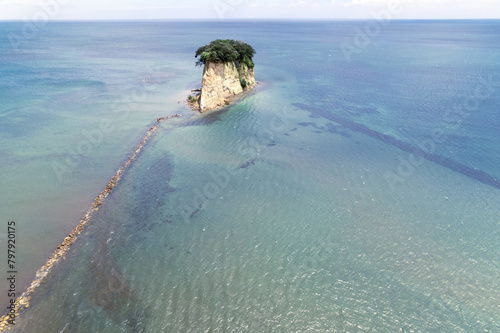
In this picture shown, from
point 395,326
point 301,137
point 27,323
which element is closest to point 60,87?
point 301,137

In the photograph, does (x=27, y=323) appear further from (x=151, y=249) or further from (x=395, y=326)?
(x=395, y=326)

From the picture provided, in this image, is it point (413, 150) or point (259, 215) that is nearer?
point (259, 215)

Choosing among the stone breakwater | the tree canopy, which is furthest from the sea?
the tree canopy

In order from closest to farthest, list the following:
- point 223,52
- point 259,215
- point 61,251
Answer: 1. point 61,251
2. point 259,215
3. point 223,52

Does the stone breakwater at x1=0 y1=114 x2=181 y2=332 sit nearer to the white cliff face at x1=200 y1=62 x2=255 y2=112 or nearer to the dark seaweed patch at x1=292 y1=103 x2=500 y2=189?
the white cliff face at x1=200 y1=62 x2=255 y2=112

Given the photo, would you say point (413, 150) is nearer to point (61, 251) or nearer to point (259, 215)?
point (259, 215)

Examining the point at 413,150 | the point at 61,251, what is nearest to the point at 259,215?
the point at 61,251

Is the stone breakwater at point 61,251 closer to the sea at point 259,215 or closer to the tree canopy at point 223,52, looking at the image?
the sea at point 259,215
